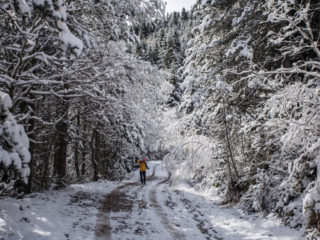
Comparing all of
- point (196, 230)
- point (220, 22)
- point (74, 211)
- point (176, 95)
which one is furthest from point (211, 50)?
point (176, 95)

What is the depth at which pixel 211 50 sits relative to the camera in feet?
32.7

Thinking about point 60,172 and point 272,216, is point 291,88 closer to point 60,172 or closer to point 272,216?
point 272,216

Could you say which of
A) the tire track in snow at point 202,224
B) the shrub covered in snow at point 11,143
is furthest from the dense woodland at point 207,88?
the tire track in snow at point 202,224

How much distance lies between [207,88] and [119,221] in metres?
5.98

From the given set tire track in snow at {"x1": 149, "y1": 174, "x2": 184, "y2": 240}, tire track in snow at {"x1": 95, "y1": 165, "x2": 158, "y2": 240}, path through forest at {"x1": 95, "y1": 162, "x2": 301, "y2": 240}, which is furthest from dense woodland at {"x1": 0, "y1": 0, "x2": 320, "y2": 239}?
tire track in snow at {"x1": 95, "y1": 165, "x2": 158, "y2": 240}

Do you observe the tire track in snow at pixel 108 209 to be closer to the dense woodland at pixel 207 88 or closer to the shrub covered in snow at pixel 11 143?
the dense woodland at pixel 207 88

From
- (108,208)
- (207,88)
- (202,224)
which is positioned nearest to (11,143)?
(108,208)

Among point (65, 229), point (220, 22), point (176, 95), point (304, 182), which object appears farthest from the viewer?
point (176, 95)

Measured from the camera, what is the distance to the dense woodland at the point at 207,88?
4.98m

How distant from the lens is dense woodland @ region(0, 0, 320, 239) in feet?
16.4

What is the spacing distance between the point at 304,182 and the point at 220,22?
21.0ft

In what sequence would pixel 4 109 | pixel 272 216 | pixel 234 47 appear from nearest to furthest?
pixel 4 109 < pixel 272 216 < pixel 234 47

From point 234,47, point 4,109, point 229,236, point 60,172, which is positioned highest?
point 234,47

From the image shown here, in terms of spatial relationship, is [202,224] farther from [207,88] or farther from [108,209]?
[207,88]
